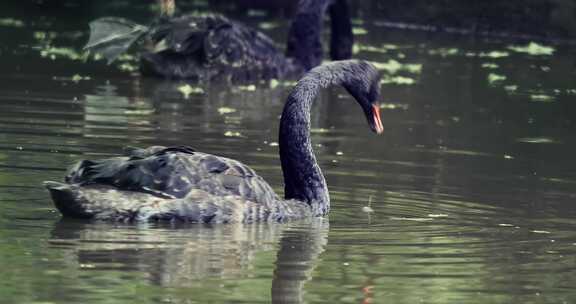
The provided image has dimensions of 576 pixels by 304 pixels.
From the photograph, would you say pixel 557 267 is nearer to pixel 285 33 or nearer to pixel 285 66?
pixel 285 66

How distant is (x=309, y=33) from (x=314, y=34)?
7cm

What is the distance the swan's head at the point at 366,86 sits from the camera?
957cm

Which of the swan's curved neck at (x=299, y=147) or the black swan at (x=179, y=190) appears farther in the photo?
the swan's curved neck at (x=299, y=147)

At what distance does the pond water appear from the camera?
23.4 ft

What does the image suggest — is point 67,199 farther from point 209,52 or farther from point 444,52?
point 444,52

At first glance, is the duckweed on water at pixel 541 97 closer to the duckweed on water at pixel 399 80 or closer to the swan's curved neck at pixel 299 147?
the duckweed on water at pixel 399 80

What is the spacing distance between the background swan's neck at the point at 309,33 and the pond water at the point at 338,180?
0.68 meters

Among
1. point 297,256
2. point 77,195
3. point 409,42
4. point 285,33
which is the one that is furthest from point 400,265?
point 285,33

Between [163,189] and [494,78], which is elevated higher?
[494,78]

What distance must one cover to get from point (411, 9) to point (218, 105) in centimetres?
865

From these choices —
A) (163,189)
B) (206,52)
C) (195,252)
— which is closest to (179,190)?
(163,189)

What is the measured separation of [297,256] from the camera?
25.8 feet

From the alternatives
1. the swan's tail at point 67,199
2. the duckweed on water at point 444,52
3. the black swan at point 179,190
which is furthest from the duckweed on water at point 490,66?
the swan's tail at point 67,199

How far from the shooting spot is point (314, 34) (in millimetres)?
17578
